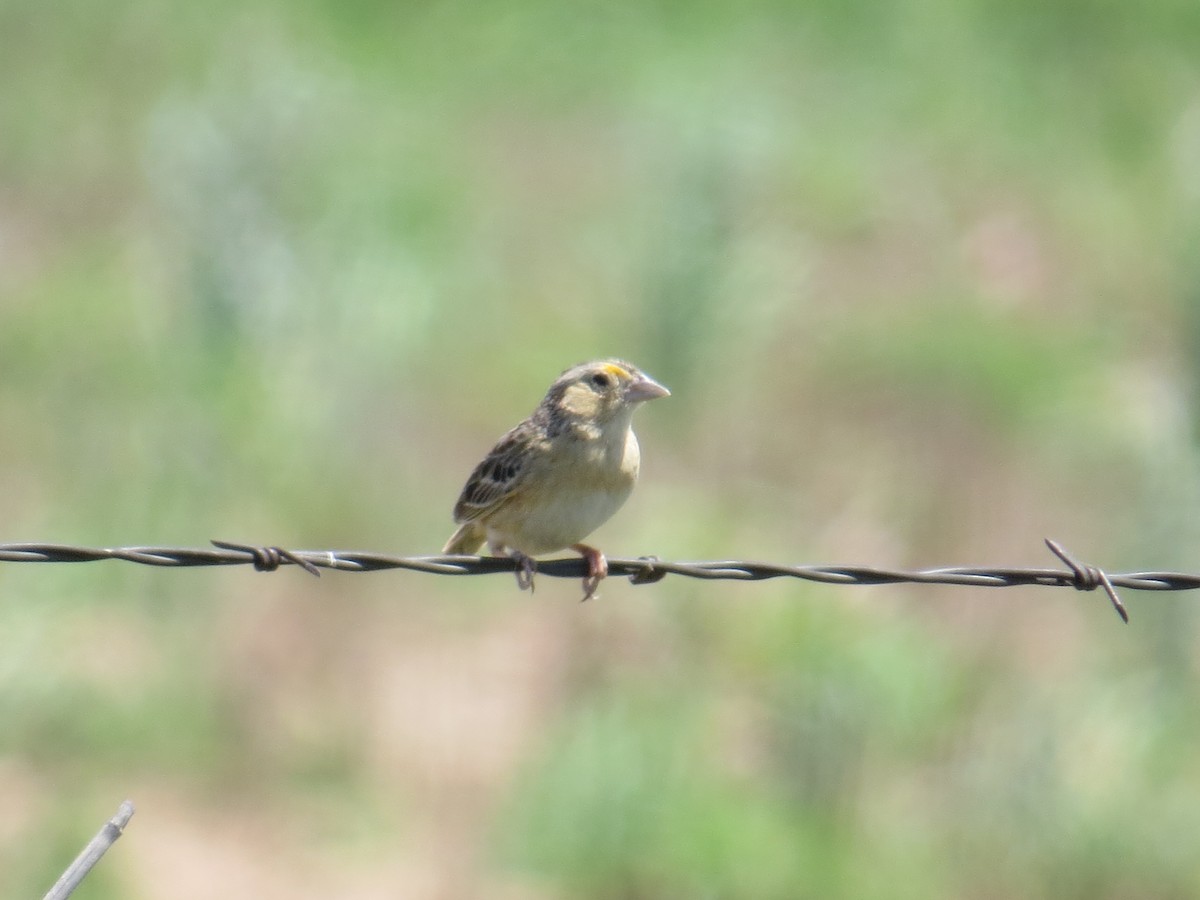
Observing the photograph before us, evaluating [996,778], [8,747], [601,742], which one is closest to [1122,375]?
[996,778]

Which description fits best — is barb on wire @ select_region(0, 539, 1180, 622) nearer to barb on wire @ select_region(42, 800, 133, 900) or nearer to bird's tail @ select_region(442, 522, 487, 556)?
barb on wire @ select_region(42, 800, 133, 900)

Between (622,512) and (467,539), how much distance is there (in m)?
4.76

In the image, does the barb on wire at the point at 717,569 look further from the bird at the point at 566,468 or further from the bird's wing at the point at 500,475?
the bird's wing at the point at 500,475

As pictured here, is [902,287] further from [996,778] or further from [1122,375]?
[996,778]

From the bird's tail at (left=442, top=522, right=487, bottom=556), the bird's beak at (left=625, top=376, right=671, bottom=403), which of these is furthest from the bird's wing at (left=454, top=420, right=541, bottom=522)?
the bird's beak at (left=625, top=376, right=671, bottom=403)

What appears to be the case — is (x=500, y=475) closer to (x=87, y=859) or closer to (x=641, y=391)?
(x=641, y=391)

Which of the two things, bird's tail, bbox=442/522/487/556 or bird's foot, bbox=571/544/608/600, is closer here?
bird's foot, bbox=571/544/608/600

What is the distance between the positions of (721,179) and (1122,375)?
12.2ft

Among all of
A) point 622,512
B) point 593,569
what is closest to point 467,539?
point 593,569

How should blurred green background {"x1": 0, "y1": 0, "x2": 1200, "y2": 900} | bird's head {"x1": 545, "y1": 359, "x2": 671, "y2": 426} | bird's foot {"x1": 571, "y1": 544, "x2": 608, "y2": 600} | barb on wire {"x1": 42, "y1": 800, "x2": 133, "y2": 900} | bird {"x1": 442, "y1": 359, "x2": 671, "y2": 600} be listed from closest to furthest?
barb on wire {"x1": 42, "y1": 800, "x2": 133, "y2": 900}, bird's foot {"x1": 571, "y1": 544, "x2": 608, "y2": 600}, bird {"x1": 442, "y1": 359, "x2": 671, "y2": 600}, bird's head {"x1": 545, "y1": 359, "x2": 671, "y2": 426}, blurred green background {"x1": 0, "y1": 0, "x2": 1200, "y2": 900}

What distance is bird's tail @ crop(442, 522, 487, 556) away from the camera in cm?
714

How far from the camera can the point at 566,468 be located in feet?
21.3

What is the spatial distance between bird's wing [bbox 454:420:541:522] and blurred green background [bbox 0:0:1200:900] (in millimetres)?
2569

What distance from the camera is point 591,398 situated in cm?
663
